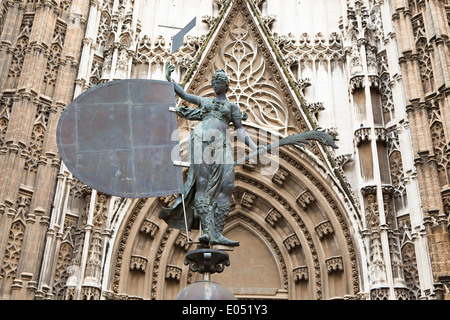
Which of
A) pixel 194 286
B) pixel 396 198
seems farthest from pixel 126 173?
pixel 396 198

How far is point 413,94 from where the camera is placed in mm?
12047

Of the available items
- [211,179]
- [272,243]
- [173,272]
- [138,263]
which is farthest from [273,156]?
[211,179]

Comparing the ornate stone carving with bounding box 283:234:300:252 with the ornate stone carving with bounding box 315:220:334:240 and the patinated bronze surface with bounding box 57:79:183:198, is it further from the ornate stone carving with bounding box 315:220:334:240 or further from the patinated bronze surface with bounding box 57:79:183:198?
the patinated bronze surface with bounding box 57:79:183:198

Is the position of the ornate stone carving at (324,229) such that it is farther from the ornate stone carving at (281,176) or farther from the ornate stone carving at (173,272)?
the ornate stone carving at (173,272)

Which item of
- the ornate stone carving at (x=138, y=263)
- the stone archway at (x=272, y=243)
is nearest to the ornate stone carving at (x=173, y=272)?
the stone archway at (x=272, y=243)

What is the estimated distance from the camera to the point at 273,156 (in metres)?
13.8

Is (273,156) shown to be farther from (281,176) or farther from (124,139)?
(124,139)

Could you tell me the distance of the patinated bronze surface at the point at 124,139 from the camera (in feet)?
19.0

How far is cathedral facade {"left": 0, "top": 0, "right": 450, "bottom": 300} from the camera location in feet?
37.1

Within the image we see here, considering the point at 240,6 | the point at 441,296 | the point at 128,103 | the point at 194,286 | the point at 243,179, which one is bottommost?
the point at 194,286

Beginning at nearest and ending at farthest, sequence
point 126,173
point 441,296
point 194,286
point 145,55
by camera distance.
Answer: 1. point 194,286
2. point 126,173
3. point 441,296
4. point 145,55

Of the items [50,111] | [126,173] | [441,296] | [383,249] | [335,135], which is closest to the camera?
[126,173]
